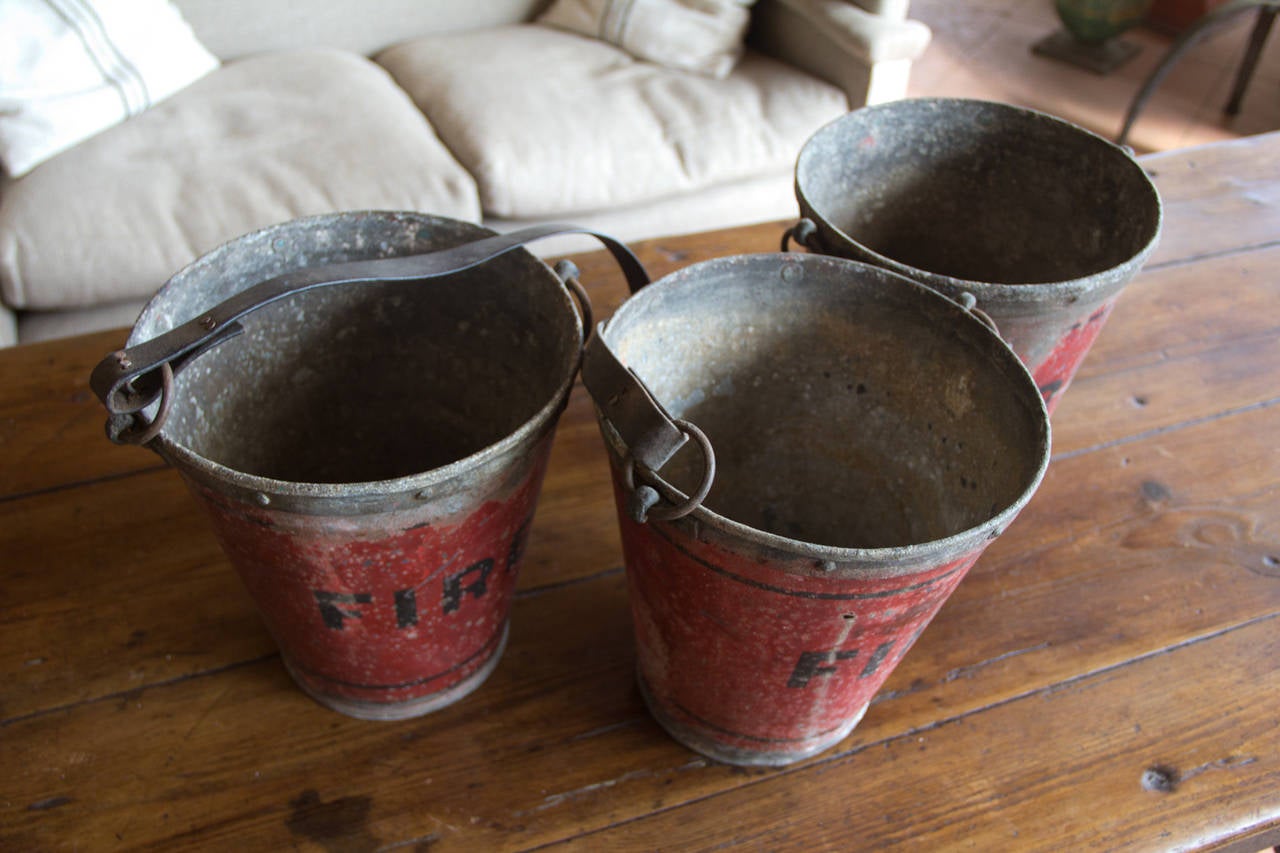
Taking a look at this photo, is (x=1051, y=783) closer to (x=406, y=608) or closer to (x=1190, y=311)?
(x=406, y=608)

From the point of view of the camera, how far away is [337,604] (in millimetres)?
669

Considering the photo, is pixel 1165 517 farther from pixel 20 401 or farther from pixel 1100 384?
pixel 20 401

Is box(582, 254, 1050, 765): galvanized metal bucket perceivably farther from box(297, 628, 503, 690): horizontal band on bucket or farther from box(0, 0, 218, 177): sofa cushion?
box(0, 0, 218, 177): sofa cushion

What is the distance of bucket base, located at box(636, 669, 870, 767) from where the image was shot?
75 centimetres

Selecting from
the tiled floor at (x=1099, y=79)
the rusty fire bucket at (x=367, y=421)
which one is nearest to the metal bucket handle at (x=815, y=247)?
the rusty fire bucket at (x=367, y=421)

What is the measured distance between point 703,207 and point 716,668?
4.09 ft

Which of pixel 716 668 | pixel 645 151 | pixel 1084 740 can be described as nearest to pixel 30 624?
pixel 716 668

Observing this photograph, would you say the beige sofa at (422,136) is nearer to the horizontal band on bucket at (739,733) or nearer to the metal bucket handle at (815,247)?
the metal bucket handle at (815,247)

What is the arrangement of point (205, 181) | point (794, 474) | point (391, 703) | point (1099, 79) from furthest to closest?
1. point (1099, 79)
2. point (205, 181)
3. point (794, 474)
4. point (391, 703)

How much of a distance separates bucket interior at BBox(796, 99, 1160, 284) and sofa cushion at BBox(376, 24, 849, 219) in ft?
2.43

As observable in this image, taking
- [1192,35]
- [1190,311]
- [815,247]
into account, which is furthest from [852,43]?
[1192,35]

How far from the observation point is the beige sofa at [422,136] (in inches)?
55.7

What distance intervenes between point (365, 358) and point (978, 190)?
623 millimetres

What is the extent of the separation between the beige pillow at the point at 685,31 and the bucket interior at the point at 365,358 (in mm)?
1159
